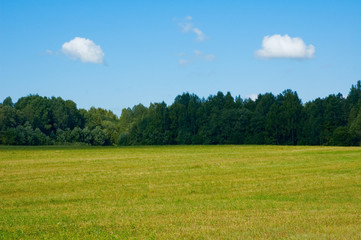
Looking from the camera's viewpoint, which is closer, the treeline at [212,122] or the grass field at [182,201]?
the grass field at [182,201]

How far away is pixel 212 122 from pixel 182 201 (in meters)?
99.0

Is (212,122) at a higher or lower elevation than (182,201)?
higher

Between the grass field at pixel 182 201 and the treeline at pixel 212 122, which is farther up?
the treeline at pixel 212 122

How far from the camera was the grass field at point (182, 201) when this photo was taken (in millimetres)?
13305

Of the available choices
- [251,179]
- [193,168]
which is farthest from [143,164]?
[251,179]

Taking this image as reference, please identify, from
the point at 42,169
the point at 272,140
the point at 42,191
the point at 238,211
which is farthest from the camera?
the point at 272,140

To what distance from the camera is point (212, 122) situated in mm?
119500

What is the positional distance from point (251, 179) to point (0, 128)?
84.6 metres

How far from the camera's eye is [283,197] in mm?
21734

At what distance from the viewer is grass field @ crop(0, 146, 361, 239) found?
43.7 feet

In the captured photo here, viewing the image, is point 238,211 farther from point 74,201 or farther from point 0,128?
point 0,128

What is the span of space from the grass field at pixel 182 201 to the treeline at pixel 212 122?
203 ft

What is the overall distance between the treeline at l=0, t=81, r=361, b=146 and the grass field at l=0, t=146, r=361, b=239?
61761 millimetres

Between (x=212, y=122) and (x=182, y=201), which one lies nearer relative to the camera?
(x=182, y=201)
